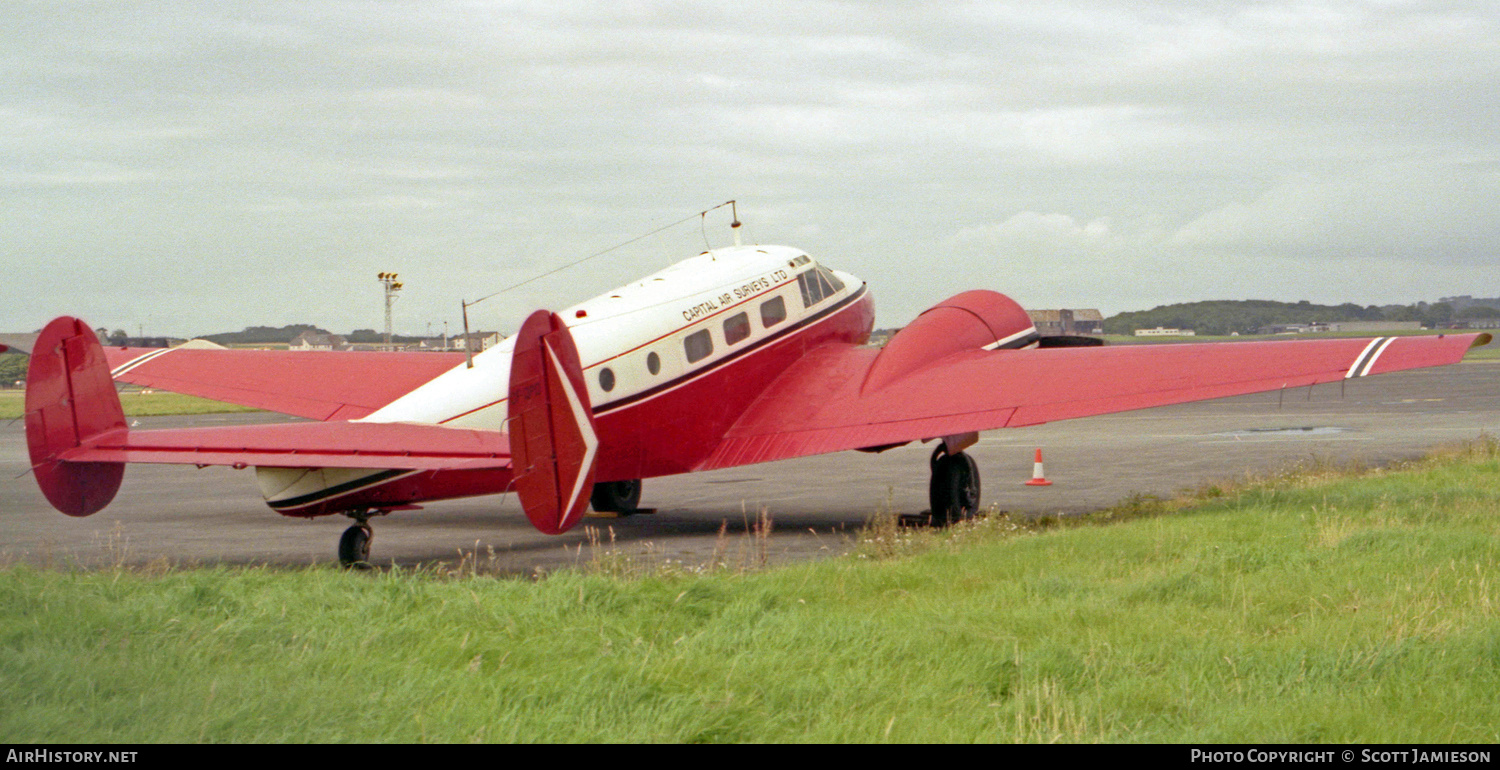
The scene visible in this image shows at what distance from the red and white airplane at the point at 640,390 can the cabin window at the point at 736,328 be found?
0.03 metres

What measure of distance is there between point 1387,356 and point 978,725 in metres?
11.5

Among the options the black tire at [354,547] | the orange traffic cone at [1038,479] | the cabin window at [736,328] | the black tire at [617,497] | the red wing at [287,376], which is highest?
the cabin window at [736,328]

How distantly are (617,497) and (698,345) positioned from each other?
13.8 ft

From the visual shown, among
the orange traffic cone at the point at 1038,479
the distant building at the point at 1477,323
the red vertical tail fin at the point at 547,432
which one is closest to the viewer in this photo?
the red vertical tail fin at the point at 547,432

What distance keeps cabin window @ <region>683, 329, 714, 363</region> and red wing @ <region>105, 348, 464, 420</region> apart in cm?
545

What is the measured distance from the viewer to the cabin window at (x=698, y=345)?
57.0 feet

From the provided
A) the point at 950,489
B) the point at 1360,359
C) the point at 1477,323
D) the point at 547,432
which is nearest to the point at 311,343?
the point at 950,489

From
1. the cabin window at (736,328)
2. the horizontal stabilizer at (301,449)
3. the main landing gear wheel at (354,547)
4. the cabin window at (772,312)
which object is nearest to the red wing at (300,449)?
the horizontal stabilizer at (301,449)

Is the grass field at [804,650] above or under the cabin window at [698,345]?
under

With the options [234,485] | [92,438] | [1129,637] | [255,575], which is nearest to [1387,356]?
[1129,637]

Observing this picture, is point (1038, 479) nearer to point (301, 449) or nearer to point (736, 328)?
point (736, 328)

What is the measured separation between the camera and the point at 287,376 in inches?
821

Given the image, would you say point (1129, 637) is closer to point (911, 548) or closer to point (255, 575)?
point (911, 548)

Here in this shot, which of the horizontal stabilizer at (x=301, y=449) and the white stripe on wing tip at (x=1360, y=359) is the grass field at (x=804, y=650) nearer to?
the horizontal stabilizer at (x=301, y=449)
